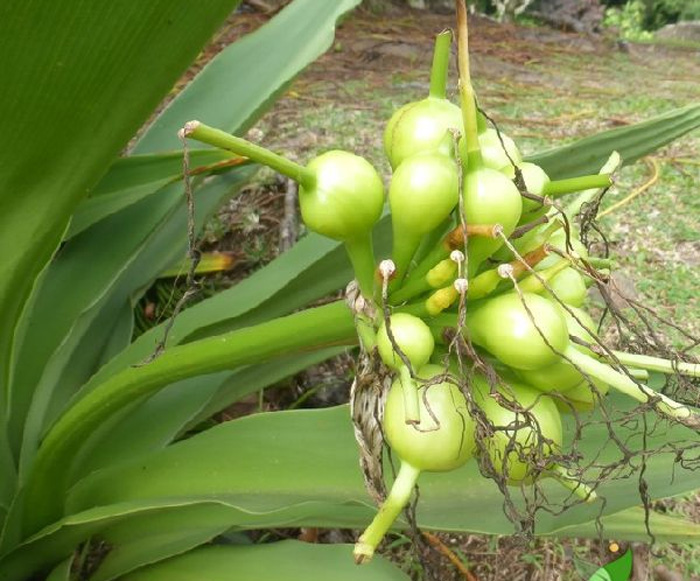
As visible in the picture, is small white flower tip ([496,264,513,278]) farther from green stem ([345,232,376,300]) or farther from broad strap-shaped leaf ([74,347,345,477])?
broad strap-shaped leaf ([74,347,345,477])

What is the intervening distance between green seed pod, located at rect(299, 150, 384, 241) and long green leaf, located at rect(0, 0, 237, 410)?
0.52 ft

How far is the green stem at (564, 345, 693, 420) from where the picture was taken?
438 millimetres

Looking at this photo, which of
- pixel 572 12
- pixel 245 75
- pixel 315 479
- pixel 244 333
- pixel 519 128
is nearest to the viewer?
pixel 244 333

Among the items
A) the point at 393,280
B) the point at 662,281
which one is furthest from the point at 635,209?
the point at 393,280

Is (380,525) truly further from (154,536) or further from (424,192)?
(154,536)

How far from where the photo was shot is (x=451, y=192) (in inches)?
17.4

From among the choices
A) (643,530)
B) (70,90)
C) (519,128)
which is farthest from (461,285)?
(519,128)

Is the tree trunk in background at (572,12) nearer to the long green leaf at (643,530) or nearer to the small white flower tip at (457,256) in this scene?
the long green leaf at (643,530)

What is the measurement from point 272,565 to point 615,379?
1.48ft

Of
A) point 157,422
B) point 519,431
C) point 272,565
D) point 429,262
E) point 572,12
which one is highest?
point 572,12

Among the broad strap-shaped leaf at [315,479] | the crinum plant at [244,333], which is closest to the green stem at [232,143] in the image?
the crinum plant at [244,333]

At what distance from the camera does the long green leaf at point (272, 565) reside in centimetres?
74

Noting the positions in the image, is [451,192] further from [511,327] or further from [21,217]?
[21,217]

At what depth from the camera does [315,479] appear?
732mm
